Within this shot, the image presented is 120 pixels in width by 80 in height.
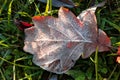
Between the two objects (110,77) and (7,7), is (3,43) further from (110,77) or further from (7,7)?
(110,77)

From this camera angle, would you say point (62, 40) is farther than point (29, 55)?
No

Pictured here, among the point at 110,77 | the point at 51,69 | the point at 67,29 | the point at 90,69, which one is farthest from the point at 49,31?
the point at 110,77

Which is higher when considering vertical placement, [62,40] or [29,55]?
[62,40]
